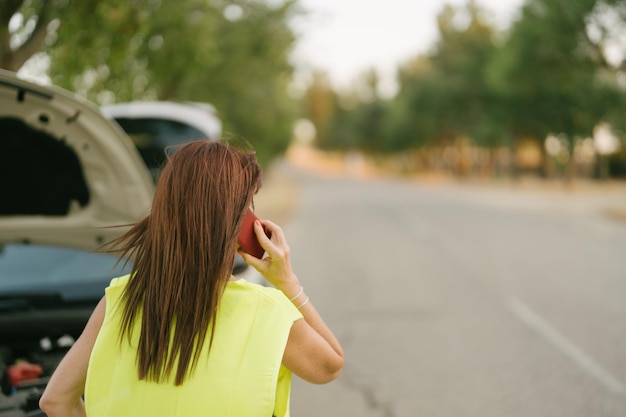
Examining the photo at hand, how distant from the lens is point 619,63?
70.3ft

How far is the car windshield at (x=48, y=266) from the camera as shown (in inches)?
137

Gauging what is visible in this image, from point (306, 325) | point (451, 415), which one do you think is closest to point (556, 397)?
point (451, 415)

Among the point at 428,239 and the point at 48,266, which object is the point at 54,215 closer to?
the point at 48,266

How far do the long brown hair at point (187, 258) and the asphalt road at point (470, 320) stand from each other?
272 centimetres

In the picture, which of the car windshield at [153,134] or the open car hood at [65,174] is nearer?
the open car hood at [65,174]

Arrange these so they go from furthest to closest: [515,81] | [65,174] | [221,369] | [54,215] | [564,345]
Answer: [515,81] → [564,345] → [54,215] → [65,174] → [221,369]

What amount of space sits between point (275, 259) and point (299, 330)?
0.22m

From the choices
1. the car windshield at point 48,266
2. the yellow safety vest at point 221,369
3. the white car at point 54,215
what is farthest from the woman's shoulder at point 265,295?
the car windshield at point 48,266

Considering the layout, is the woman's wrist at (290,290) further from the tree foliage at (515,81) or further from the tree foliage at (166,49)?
the tree foliage at (515,81)

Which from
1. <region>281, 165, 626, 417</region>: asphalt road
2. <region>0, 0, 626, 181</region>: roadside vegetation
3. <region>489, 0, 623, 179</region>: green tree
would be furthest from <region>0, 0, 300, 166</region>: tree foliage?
<region>489, 0, 623, 179</region>: green tree

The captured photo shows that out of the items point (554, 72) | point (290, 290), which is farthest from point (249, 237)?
point (554, 72)

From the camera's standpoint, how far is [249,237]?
1792mm

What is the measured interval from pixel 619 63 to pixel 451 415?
2051cm

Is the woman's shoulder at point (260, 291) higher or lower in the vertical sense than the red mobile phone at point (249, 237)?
lower
